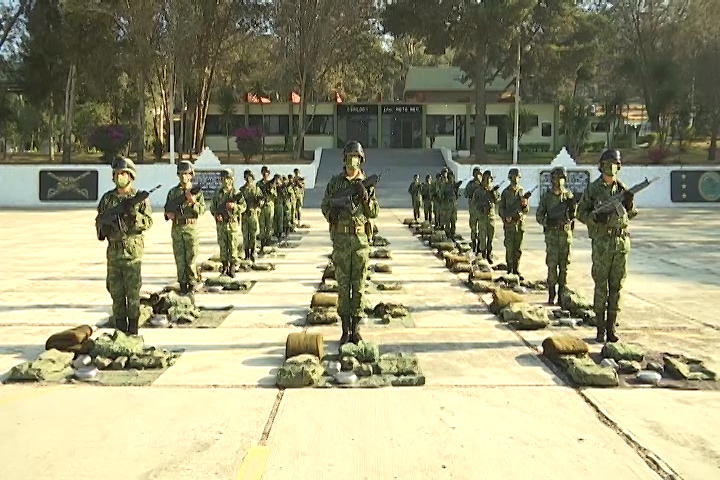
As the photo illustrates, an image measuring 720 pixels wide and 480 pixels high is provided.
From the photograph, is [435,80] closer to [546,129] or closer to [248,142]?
[546,129]

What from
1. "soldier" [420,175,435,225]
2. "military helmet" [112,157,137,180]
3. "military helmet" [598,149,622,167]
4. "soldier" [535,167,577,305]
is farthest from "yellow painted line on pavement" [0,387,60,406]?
"soldier" [420,175,435,225]

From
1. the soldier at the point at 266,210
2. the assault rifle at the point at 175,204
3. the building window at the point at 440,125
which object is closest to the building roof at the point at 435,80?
the building window at the point at 440,125

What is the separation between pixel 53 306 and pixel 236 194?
12.4 ft

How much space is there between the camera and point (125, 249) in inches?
338

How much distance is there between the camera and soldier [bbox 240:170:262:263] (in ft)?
50.7

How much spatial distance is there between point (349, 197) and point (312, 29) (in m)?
36.8

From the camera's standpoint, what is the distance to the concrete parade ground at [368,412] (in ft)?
17.3

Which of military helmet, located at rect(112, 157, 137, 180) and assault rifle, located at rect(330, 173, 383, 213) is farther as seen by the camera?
military helmet, located at rect(112, 157, 137, 180)

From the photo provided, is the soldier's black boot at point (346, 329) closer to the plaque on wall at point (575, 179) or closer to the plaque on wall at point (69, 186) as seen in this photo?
the plaque on wall at point (575, 179)

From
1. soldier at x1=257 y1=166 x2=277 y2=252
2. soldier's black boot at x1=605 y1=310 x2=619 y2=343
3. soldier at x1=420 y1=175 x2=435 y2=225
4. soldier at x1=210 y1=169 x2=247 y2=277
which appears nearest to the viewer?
soldier's black boot at x1=605 y1=310 x2=619 y2=343

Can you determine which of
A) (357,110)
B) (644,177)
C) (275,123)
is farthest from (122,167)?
(275,123)

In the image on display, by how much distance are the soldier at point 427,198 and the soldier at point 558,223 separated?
463 inches

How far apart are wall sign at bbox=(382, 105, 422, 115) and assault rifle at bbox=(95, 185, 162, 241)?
1891 inches

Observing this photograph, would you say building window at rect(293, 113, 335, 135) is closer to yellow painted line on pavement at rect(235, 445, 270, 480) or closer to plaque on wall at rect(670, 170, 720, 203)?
plaque on wall at rect(670, 170, 720, 203)
